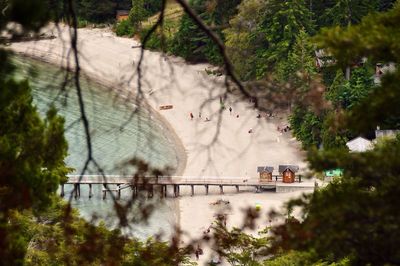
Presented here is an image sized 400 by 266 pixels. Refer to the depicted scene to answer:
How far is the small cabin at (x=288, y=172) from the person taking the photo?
26969 mm

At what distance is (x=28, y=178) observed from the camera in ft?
27.6

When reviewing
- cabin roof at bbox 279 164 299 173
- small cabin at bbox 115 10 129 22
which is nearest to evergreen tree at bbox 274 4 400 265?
cabin roof at bbox 279 164 299 173

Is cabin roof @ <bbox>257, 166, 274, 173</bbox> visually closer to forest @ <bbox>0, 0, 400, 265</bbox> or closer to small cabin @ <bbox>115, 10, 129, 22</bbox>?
small cabin @ <bbox>115, 10, 129, 22</bbox>

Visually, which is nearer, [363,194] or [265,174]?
[363,194]

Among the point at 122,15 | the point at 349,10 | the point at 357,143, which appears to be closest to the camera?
the point at 357,143

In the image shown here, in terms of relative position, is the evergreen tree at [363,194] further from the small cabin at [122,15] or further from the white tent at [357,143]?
the small cabin at [122,15]

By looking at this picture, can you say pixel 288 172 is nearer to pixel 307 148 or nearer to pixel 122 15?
pixel 122 15

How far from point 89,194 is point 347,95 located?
419 inches

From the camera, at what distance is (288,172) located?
2709cm

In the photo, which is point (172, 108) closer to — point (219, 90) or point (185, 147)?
point (185, 147)

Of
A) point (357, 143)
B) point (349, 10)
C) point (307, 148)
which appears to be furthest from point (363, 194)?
point (349, 10)

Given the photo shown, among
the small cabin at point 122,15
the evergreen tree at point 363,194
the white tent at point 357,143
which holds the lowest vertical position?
the evergreen tree at point 363,194

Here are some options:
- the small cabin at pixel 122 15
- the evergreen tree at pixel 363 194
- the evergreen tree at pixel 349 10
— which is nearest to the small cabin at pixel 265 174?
the evergreen tree at pixel 349 10

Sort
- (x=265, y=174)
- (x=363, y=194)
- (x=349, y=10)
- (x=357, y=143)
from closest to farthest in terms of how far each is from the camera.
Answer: (x=363, y=194), (x=265, y=174), (x=357, y=143), (x=349, y=10)
